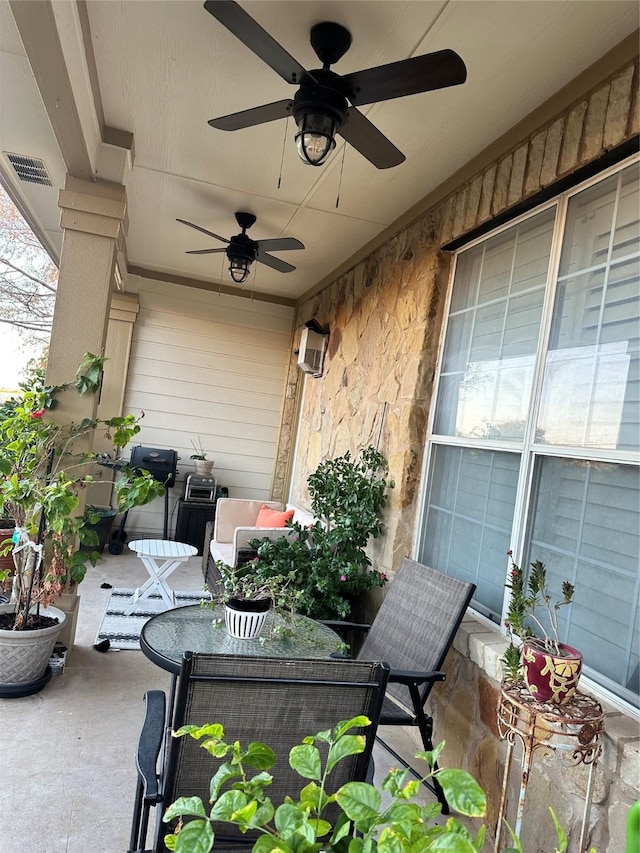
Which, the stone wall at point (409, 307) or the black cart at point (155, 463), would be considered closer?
the stone wall at point (409, 307)

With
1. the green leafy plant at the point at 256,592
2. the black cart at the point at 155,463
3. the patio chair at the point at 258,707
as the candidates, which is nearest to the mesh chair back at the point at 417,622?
the green leafy plant at the point at 256,592

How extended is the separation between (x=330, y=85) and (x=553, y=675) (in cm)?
202

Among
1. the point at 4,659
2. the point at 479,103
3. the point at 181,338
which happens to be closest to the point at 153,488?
the point at 4,659

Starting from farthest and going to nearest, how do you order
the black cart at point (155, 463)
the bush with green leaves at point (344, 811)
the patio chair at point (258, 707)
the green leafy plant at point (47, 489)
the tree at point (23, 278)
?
1. the tree at point (23, 278)
2. the black cart at point (155, 463)
3. the green leafy plant at point (47, 489)
4. the patio chair at point (258, 707)
5. the bush with green leaves at point (344, 811)

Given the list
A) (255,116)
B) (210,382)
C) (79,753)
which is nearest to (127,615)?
(79,753)

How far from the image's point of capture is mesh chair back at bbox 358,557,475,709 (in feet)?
7.33

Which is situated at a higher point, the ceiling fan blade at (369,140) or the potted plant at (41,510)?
the ceiling fan blade at (369,140)

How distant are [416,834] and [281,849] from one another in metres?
0.15

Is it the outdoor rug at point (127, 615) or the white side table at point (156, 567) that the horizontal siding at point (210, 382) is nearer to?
the outdoor rug at point (127, 615)

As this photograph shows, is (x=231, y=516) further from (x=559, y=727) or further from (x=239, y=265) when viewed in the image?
(x=559, y=727)

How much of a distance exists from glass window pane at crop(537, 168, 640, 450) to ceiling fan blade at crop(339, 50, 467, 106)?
0.78m

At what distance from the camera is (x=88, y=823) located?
187cm

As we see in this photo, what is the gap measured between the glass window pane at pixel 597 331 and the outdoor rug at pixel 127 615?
270 cm

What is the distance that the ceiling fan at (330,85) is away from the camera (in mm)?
1637
